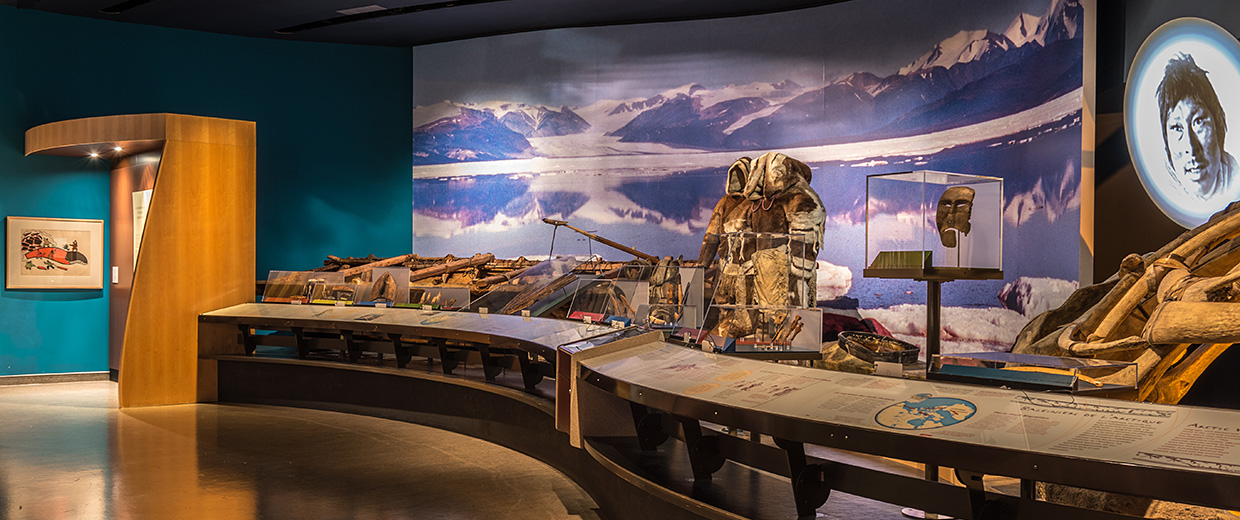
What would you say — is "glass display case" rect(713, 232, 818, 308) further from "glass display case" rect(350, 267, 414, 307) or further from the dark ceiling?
the dark ceiling

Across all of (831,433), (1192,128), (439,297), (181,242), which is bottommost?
(831,433)

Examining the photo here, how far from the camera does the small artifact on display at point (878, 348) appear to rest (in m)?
3.04

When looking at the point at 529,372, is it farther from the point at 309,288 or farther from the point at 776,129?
the point at 776,129

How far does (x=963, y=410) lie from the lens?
8.11ft

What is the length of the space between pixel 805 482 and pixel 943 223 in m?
1.33

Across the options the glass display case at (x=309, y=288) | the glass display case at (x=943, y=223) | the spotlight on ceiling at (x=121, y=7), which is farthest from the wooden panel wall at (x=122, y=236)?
the glass display case at (x=943, y=223)

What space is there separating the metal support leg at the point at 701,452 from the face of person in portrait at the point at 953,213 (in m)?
1.27

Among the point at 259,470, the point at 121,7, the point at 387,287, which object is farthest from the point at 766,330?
the point at 121,7

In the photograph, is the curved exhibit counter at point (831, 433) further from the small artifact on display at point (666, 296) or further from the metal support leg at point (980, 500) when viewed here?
the small artifact on display at point (666, 296)

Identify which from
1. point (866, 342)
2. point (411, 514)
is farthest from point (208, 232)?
point (866, 342)

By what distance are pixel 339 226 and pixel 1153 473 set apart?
12646mm

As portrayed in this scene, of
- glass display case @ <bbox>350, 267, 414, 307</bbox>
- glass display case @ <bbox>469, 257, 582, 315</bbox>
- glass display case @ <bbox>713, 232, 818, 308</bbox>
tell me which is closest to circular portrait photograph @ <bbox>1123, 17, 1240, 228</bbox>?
glass display case @ <bbox>713, 232, 818, 308</bbox>

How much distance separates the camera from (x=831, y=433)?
102 inches

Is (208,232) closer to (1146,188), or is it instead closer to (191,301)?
(191,301)
